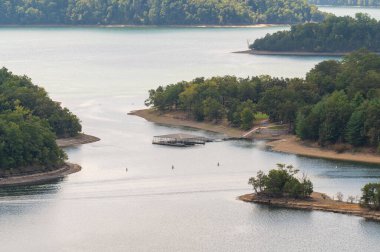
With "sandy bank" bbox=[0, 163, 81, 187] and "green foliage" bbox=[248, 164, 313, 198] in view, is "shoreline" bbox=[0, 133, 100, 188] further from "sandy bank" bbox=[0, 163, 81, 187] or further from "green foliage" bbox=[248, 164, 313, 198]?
"green foliage" bbox=[248, 164, 313, 198]

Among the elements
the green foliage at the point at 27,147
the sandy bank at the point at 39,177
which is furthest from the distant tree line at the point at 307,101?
the green foliage at the point at 27,147

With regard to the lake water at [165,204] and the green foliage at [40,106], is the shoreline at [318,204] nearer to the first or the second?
the lake water at [165,204]

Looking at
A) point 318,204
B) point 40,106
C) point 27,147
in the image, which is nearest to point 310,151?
point 318,204

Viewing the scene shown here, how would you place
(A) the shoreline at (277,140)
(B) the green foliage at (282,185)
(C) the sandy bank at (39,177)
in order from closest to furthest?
1. (B) the green foliage at (282,185)
2. (C) the sandy bank at (39,177)
3. (A) the shoreline at (277,140)

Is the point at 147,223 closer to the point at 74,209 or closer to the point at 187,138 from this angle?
the point at 74,209

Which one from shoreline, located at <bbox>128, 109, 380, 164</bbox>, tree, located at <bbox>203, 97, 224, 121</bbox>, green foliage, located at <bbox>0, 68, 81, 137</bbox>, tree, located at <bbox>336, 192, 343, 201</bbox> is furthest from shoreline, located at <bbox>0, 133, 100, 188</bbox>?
tree, located at <bbox>203, 97, 224, 121</bbox>

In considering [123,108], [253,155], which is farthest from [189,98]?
[253,155]
